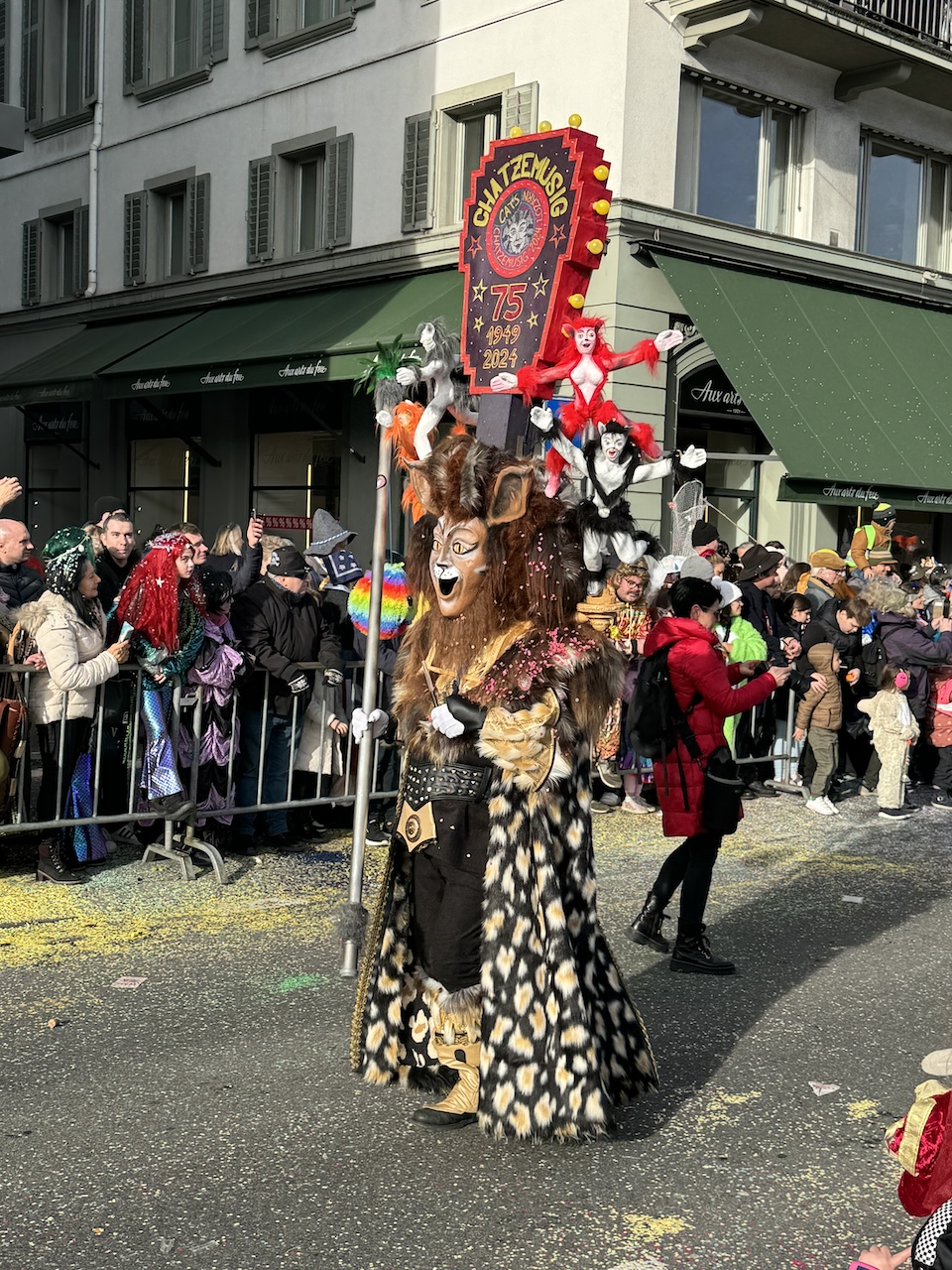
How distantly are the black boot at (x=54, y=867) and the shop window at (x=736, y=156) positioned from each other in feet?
39.0

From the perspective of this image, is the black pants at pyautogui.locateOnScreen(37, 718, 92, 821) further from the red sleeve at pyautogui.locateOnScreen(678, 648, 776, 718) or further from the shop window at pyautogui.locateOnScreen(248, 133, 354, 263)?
the shop window at pyautogui.locateOnScreen(248, 133, 354, 263)

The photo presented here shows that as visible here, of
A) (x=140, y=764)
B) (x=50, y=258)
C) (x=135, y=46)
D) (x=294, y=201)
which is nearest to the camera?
(x=140, y=764)

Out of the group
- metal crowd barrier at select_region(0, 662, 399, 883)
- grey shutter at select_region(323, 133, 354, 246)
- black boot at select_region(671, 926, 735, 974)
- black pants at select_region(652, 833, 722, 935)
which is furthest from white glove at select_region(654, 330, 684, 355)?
grey shutter at select_region(323, 133, 354, 246)

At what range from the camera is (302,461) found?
20.2 metres

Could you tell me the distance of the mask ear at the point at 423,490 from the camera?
14.9 feet

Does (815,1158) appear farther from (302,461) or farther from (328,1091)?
(302,461)

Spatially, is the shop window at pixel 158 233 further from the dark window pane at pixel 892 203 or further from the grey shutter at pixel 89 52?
the dark window pane at pixel 892 203

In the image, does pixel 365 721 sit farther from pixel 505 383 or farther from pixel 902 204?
pixel 902 204

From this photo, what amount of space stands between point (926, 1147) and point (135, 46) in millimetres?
23118

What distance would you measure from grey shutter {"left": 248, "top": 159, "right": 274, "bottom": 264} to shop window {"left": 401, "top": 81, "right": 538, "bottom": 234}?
9.34 ft

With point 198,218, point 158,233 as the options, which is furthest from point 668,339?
point 158,233

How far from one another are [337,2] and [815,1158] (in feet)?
58.9

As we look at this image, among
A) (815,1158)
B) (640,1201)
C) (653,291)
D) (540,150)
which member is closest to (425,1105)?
(640,1201)

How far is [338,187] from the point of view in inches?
750
